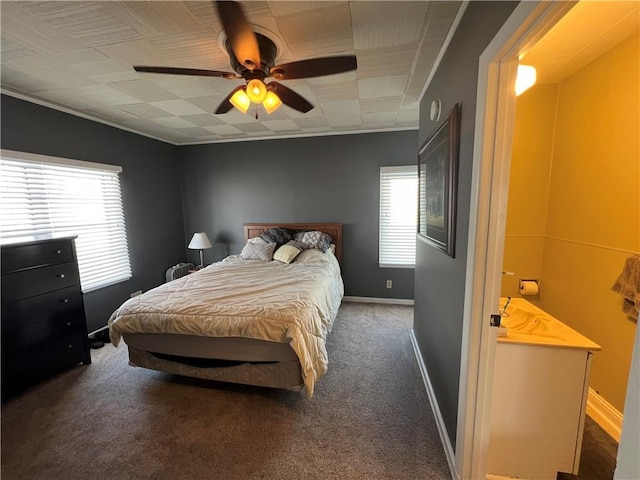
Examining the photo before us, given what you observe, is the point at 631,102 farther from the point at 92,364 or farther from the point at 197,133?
the point at 92,364

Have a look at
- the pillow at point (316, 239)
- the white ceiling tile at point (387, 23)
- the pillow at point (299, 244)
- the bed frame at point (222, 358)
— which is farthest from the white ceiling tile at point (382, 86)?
the bed frame at point (222, 358)

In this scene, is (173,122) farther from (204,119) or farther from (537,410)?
(537,410)

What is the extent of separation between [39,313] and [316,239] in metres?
2.83

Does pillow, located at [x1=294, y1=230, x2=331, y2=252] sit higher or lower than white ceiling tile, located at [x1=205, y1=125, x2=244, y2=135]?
lower

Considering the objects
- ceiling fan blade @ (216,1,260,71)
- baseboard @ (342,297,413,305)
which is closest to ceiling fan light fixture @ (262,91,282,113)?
ceiling fan blade @ (216,1,260,71)

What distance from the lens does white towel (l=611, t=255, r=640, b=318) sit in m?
1.54

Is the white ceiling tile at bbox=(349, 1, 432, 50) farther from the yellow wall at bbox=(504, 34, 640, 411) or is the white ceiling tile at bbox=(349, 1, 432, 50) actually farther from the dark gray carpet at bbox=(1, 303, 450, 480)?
the dark gray carpet at bbox=(1, 303, 450, 480)

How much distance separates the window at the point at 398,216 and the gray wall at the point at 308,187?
10 centimetres

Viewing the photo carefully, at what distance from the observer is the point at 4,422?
189 centimetres

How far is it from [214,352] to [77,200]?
2486 mm

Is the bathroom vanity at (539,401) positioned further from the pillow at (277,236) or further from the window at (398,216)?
the pillow at (277,236)

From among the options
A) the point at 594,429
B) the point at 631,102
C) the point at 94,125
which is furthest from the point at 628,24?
the point at 94,125

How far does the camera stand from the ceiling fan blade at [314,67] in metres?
1.54

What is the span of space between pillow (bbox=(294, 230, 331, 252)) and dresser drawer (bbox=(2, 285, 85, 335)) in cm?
247
